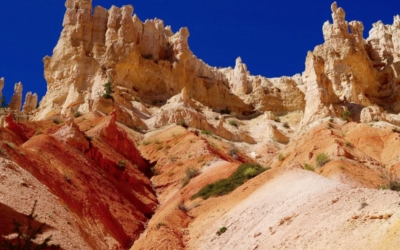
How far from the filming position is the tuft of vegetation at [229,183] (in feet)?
85.4

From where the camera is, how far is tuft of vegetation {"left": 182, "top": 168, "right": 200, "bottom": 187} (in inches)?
1203

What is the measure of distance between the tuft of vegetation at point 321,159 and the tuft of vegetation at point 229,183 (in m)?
7.22

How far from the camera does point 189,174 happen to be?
31.2 m

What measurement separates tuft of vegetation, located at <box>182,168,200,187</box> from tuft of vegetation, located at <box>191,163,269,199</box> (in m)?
3.13

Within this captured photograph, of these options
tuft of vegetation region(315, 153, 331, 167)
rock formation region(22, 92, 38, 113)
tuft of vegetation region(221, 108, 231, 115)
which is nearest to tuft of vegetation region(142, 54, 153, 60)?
tuft of vegetation region(221, 108, 231, 115)

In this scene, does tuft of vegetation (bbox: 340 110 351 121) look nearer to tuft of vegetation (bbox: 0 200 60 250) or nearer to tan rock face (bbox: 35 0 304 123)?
tan rock face (bbox: 35 0 304 123)

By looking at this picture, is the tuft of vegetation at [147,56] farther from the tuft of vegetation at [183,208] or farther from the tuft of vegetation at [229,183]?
the tuft of vegetation at [183,208]

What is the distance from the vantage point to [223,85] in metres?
73.6

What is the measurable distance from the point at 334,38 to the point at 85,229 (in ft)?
175

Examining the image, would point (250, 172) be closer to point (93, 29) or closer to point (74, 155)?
point (74, 155)

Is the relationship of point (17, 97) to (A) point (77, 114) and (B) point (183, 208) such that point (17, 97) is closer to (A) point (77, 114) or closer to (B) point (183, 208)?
(A) point (77, 114)

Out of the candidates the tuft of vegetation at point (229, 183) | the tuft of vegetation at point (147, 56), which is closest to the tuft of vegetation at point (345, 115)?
the tuft of vegetation at point (229, 183)

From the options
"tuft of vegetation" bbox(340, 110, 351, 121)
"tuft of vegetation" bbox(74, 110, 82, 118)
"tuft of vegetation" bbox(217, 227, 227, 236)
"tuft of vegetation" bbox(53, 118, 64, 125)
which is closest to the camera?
"tuft of vegetation" bbox(217, 227, 227, 236)

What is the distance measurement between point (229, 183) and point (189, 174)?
16.5 ft
